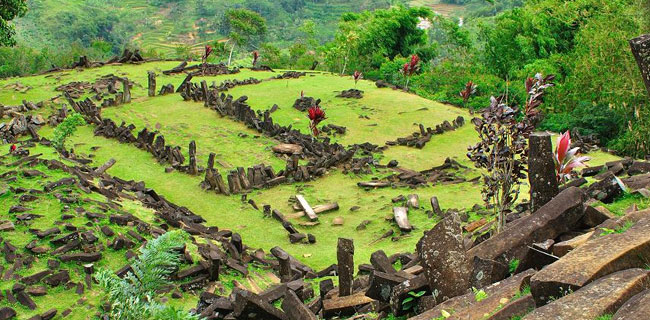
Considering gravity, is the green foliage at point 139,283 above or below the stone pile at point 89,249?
above

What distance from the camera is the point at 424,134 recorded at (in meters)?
19.7

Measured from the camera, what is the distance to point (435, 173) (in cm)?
1548

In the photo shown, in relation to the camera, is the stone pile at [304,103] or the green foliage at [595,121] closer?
the green foliage at [595,121]

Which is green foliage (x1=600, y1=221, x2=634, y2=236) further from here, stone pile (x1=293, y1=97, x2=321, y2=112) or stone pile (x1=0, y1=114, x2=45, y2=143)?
stone pile (x1=293, y1=97, x2=321, y2=112)

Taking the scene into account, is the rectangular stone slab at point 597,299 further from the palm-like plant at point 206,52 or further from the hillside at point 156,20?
the hillside at point 156,20

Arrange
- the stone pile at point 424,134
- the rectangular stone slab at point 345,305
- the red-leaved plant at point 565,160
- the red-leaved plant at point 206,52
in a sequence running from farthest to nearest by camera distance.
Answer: the red-leaved plant at point 206,52 < the stone pile at point 424,134 < the red-leaved plant at point 565,160 < the rectangular stone slab at point 345,305

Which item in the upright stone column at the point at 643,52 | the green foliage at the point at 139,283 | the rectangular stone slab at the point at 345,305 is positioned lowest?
the rectangular stone slab at the point at 345,305

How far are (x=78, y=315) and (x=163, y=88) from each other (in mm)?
18500

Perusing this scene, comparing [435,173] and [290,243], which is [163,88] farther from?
[290,243]

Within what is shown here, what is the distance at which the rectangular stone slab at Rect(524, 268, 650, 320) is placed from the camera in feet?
12.8

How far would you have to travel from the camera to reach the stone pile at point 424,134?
62.1ft

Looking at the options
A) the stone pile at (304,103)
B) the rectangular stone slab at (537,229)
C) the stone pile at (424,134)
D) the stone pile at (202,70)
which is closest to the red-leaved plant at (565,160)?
the rectangular stone slab at (537,229)

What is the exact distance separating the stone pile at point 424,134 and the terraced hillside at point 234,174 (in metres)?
0.06

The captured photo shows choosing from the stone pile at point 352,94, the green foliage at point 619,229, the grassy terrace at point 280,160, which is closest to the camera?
the green foliage at point 619,229
